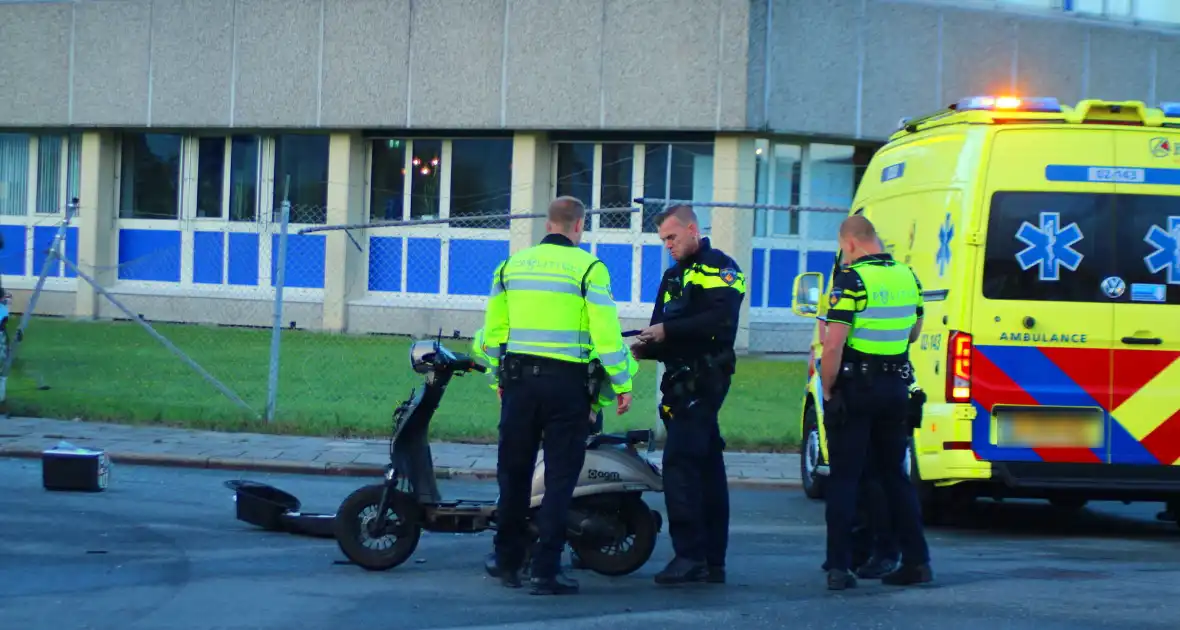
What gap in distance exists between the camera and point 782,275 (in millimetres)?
23562

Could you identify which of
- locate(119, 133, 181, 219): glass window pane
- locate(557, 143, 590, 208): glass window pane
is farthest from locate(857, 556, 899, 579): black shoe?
locate(119, 133, 181, 219): glass window pane

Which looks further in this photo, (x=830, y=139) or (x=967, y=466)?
(x=830, y=139)

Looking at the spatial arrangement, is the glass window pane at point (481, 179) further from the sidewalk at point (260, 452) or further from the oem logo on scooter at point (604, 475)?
the oem logo on scooter at point (604, 475)

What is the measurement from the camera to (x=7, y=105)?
2666 centimetres

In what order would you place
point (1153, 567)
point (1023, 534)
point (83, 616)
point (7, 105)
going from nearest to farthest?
point (83, 616) < point (1153, 567) < point (1023, 534) < point (7, 105)

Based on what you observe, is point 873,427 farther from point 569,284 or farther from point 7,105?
point 7,105

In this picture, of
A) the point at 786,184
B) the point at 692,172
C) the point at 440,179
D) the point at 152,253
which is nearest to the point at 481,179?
the point at 440,179

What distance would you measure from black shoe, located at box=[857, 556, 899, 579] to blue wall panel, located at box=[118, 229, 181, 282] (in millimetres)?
19800

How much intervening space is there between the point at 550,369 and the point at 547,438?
0.32 m

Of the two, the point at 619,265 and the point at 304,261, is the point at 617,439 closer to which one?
the point at 619,265

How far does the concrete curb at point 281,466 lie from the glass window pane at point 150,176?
48.6ft

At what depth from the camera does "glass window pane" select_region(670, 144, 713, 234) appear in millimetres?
23312

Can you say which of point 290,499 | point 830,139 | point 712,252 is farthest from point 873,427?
point 830,139

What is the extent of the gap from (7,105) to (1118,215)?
21.3 metres
